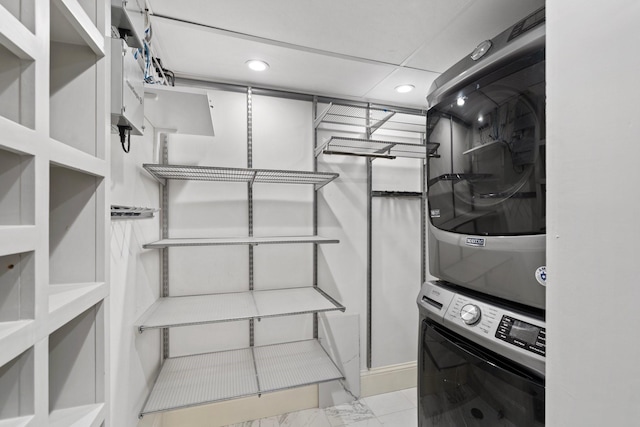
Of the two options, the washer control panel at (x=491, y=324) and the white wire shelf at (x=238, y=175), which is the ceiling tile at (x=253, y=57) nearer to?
the white wire shelf at (x=238, y=175)

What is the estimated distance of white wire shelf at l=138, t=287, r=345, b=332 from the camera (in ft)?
4.30

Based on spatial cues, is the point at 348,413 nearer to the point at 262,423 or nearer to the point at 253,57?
the point at 262,423

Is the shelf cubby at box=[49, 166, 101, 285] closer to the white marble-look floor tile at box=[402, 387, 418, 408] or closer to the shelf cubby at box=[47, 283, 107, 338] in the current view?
the shelf cubby at box=[47, 283, 107, 338]

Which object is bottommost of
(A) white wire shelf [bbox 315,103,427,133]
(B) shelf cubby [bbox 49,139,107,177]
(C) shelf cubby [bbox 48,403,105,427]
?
(C) shelf cubby [bbox 48,403,105,427]

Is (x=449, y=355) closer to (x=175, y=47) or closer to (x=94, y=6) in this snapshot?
(x=94, y=6)

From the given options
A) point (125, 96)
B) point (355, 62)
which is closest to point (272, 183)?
point (355, 62)

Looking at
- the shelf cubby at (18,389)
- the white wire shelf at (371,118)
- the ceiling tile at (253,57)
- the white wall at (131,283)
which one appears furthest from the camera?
the white wire shelf at (371,118)

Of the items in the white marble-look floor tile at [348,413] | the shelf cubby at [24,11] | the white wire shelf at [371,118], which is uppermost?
the white wire shelf at [371,118]

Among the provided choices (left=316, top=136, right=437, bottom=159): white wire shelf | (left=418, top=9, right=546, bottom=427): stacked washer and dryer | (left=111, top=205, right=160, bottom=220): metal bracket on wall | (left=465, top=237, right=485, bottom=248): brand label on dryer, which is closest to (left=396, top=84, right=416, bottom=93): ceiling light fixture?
(left=316, top=136, right=437, bottom=159): white wire shelf

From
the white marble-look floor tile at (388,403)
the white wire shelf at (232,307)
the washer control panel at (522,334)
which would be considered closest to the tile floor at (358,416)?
the white marble-look floor tile at (388,403)

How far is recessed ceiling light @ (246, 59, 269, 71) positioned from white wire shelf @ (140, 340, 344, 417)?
5.82 feet

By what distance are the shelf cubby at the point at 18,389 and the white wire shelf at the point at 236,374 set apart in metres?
1.09

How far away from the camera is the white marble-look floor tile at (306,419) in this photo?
1687mm

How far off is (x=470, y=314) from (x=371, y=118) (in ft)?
5.15
